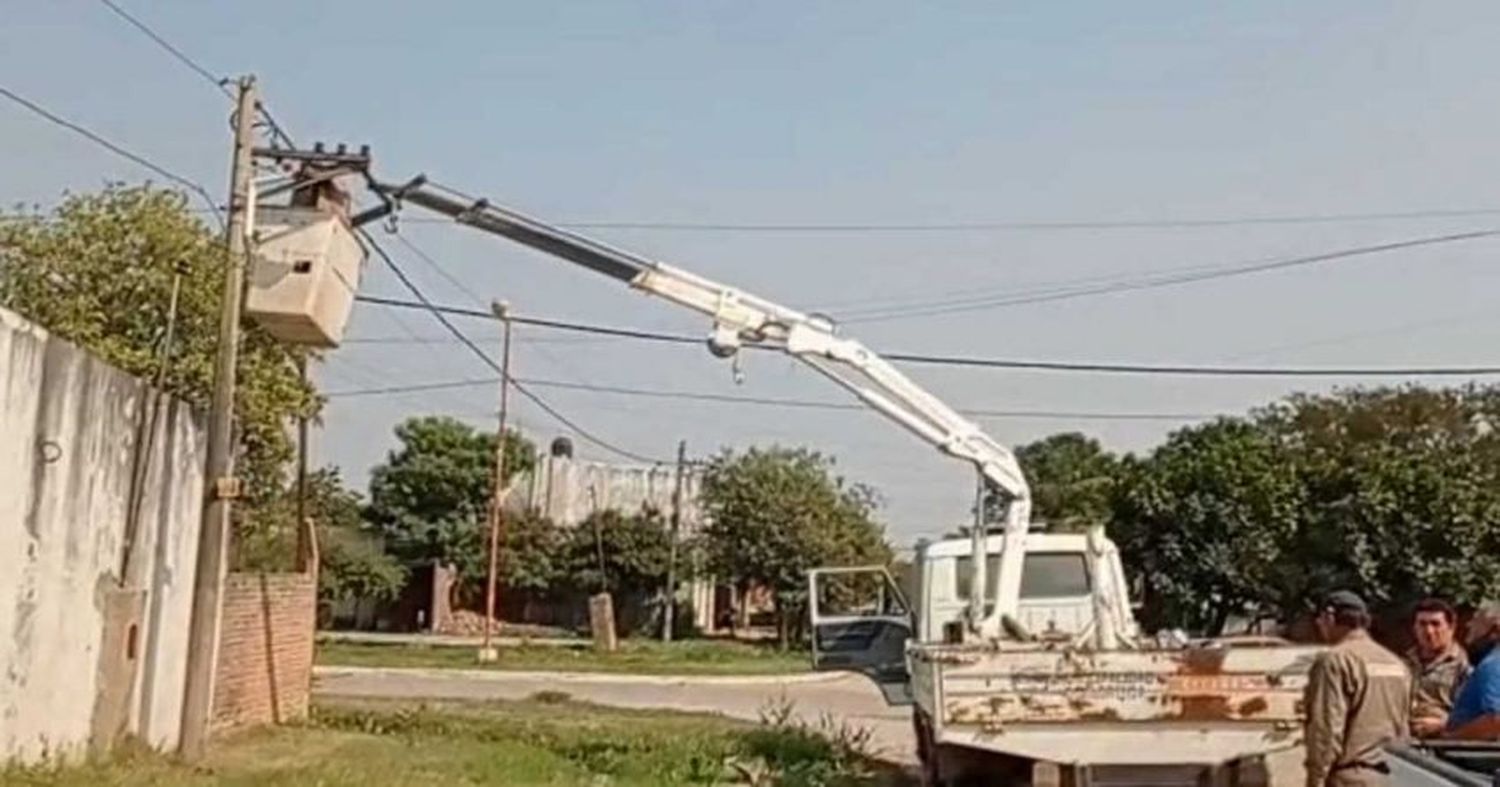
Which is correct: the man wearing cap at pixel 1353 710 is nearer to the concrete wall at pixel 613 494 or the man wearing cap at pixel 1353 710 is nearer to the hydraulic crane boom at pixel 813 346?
the hydraulic crane boom at pixel 813 346

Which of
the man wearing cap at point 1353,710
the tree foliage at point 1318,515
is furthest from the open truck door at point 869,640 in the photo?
the tree foliage at point 1318,515

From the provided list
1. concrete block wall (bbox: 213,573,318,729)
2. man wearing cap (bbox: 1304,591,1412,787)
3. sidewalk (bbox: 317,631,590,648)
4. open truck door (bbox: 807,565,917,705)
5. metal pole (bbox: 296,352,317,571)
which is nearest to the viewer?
man wearing cap (bbox: 1304,591,1412,787)

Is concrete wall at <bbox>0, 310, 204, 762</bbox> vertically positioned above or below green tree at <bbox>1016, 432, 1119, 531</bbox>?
below

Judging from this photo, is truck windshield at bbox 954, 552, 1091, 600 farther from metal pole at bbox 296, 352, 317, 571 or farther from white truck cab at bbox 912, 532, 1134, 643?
metal pole at bbox 296, 352, 317, 571

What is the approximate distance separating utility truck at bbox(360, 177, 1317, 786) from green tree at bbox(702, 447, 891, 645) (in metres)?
34.4

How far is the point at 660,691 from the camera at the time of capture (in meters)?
36.2

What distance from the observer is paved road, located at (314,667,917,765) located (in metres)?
30.0

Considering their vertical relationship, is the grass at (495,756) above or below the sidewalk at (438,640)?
below

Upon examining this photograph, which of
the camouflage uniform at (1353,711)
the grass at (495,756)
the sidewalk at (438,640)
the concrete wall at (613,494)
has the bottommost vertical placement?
the grass at (495,756)

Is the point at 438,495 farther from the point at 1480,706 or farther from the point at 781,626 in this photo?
the point at 1480,706

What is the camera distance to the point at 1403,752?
684 cm

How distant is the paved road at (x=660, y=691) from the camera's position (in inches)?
1181

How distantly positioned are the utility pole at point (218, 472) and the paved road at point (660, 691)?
909 centimetres

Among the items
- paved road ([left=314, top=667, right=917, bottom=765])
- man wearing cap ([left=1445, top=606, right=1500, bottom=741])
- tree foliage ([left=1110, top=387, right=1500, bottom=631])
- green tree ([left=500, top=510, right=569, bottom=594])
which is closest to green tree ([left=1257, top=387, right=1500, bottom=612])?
tree foliage ([left=1110, top=387, right=1500, bottom=631])
